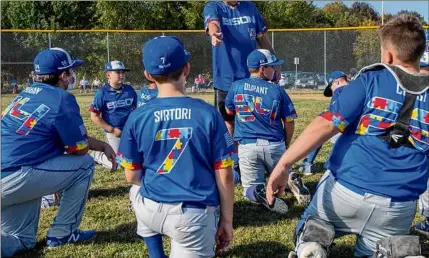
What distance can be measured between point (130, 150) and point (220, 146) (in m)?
0.55

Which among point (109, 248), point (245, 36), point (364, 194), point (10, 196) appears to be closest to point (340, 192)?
point (364, 194)

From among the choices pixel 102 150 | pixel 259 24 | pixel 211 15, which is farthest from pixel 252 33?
pixel 102 150

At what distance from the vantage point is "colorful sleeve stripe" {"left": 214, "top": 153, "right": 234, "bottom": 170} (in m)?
3.12

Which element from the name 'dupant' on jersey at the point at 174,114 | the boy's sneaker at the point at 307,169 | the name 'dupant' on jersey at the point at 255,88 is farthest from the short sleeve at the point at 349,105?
the boy's sneaker at the point at 307,169

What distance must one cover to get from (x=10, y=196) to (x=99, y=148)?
2.90ft

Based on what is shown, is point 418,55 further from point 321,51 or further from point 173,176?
point 321,51

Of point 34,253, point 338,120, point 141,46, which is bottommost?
point 34,253

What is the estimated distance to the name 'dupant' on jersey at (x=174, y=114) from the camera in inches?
120

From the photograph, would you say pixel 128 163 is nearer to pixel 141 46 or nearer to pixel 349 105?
pixel 349 105

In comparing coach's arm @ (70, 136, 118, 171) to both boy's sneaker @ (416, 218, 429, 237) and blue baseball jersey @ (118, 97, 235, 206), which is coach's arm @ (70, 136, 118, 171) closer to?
blue baseball jersey @ (118, 97, 235, 206)

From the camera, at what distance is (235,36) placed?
21.3 feet

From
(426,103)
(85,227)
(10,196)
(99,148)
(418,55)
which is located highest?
(418,55)

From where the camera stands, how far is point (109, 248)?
15.2ft

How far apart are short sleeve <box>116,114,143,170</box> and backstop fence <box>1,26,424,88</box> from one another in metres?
18.8
